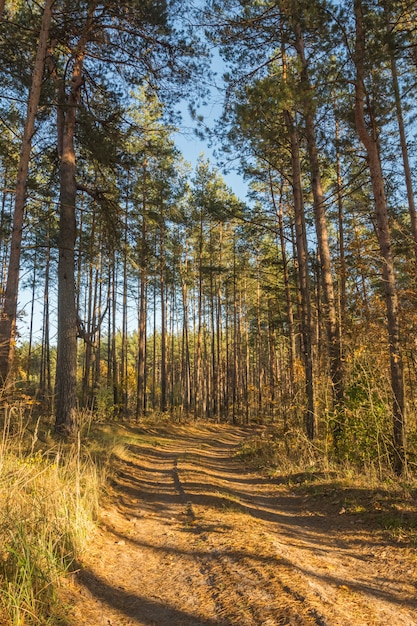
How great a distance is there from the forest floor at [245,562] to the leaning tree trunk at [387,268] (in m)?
1.24

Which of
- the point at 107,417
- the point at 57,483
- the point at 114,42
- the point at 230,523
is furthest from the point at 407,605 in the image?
the point at 107,417

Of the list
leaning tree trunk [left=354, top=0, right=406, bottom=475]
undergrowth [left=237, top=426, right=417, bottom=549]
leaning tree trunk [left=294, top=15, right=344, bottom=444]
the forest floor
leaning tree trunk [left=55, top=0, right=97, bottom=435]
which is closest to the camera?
the forest floor

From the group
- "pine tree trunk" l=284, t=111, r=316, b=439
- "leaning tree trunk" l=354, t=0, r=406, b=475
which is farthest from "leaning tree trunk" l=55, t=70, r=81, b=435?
"leaning tree trunk" l=354, t=0, r=406, b=475

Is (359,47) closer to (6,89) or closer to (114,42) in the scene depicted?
(114,42)

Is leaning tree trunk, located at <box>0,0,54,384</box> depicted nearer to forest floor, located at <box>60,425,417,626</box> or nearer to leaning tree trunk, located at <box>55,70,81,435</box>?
leaning tree trunk, located at <box>55,70,81,435</box>

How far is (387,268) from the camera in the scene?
258 inches

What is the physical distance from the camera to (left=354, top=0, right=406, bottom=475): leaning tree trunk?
622 cm

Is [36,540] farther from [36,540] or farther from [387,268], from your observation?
[387,268]

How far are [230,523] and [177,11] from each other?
9.55 metres

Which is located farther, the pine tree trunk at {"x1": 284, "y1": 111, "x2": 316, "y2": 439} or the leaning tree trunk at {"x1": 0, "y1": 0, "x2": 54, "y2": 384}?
the pine tree trunk at {"x1": 284, "y1": 111, "x2": 316, "y2": 439}

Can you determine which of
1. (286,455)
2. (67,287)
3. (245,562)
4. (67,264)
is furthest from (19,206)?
(286,455)

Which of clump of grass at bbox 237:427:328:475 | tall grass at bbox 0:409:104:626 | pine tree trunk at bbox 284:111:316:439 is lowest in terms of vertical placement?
clump of grass at bbox 237:427:328:475

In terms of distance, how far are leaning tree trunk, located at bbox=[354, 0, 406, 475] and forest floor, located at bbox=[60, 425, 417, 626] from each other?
4.06ft

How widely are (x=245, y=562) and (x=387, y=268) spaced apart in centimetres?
487
